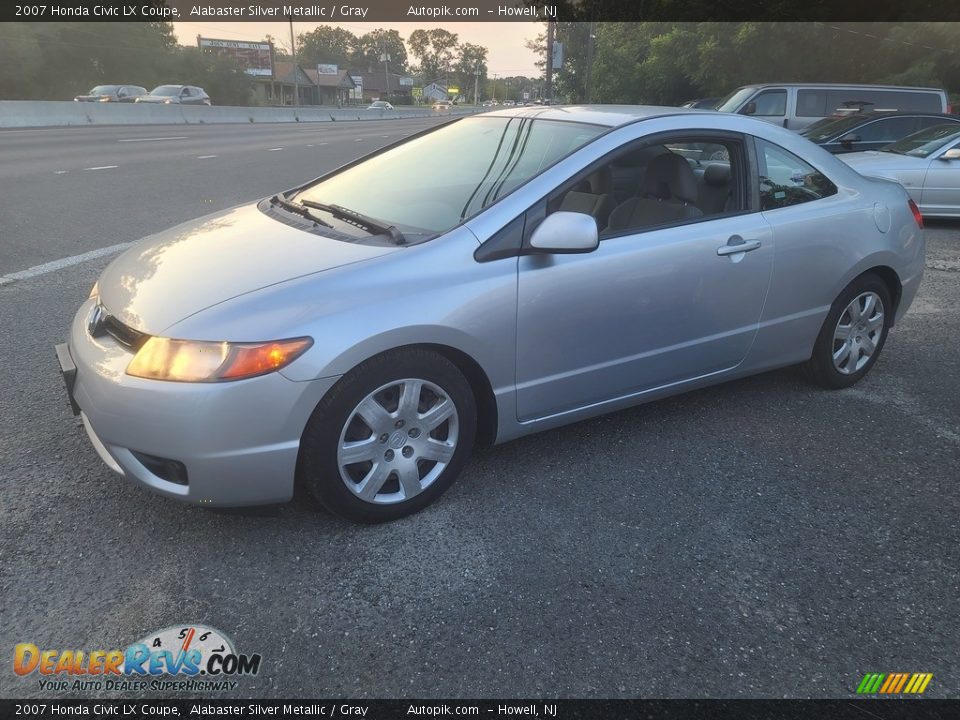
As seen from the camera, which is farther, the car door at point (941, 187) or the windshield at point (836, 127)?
the windshield at point (836, 127)

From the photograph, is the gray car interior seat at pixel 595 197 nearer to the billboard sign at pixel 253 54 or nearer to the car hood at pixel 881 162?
the car hood at pixel 881 162

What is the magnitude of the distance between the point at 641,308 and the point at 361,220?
1276 mm

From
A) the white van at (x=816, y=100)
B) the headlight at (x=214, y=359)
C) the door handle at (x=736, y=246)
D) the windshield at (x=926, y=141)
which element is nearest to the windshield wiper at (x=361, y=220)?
the headlight at (x=214, y=359)

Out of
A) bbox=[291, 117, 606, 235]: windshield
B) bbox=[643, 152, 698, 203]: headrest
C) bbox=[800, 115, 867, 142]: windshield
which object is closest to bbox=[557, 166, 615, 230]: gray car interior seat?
bbox=[291, 117, 606, 235]: windshield

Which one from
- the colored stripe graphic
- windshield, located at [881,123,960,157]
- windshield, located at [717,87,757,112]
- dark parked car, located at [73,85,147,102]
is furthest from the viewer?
dark parked car, located at [73,85,147,102]

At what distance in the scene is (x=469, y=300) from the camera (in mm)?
2814

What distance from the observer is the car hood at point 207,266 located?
8.71 ft

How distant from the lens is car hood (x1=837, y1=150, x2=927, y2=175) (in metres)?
9.13

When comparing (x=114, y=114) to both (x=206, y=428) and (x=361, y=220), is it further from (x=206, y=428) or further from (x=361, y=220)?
(x=206, y=428)

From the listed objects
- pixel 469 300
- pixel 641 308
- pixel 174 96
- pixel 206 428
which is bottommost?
pixel 206 428

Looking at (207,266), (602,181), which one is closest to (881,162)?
(602,181)

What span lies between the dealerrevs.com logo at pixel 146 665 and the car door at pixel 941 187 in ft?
31.4

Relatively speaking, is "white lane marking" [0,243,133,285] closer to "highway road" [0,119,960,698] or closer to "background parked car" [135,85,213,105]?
"highway road" [0,119,960,698]

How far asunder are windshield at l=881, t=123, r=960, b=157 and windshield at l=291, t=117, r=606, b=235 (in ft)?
25.5
